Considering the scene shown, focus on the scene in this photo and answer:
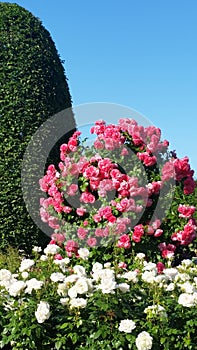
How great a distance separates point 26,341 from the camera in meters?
3.75

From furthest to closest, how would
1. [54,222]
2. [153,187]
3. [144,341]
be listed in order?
[54,222], [153,187], [144,341]

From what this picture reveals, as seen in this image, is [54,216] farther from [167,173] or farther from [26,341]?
[26,341]

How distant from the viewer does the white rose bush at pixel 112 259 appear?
377cm

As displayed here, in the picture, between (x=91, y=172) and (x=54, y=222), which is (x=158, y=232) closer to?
(x=91, y=172)

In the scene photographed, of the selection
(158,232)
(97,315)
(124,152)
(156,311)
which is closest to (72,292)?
(97,315)

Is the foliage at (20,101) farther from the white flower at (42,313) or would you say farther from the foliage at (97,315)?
the white flower at (42,313)

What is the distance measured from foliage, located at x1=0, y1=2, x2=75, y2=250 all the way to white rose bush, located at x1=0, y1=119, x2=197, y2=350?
4.36 feet

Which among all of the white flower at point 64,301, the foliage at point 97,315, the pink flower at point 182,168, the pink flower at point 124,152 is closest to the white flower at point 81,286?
the foliage at point 97,315

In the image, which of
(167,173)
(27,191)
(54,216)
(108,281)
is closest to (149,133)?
(167,173)

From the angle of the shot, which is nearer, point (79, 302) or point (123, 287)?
point (79, 302)

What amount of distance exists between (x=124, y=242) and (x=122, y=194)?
0.47 meters

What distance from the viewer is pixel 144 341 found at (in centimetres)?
356

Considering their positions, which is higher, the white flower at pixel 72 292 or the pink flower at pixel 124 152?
the pink flower at pixel 124 152

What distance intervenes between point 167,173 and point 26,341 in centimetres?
274
